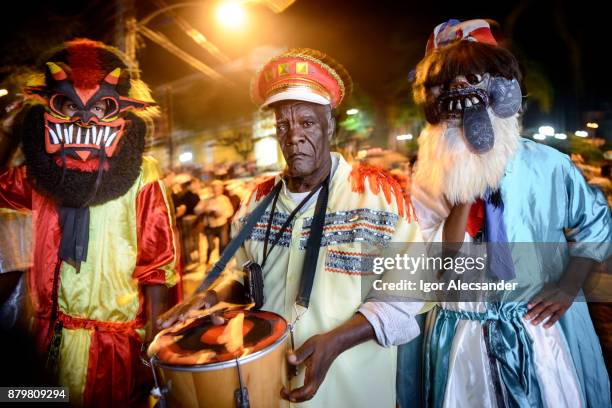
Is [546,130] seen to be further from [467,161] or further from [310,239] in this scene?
[310,239]

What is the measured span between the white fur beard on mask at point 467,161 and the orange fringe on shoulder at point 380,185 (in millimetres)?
362

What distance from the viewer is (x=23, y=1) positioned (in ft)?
15.2

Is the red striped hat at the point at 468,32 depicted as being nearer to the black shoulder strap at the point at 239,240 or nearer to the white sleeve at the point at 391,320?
the black shoulder strap at the point at 239,240

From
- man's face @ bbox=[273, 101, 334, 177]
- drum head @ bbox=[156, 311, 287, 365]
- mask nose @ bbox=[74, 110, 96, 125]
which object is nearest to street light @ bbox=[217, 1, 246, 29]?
mask nose @ bbox=[74, 110, 96, 125]

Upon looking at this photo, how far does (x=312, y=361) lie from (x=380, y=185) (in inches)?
38.7

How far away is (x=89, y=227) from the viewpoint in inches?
86.5

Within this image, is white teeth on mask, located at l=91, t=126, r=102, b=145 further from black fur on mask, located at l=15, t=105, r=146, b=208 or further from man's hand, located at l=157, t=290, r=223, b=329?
man's hand, located at l=157, t=290, r=223, b=329

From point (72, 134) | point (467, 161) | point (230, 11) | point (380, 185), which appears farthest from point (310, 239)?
point (230, 11)

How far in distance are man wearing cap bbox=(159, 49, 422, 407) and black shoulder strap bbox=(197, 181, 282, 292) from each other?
4 centimetres

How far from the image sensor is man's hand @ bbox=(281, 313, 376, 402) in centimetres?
127

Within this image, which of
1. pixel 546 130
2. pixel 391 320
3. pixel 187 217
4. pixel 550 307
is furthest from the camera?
pixel 546 130

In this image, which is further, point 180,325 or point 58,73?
point 58,73

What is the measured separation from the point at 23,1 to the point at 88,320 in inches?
196

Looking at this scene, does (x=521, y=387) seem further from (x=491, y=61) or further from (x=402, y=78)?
(x=402, y=78)
